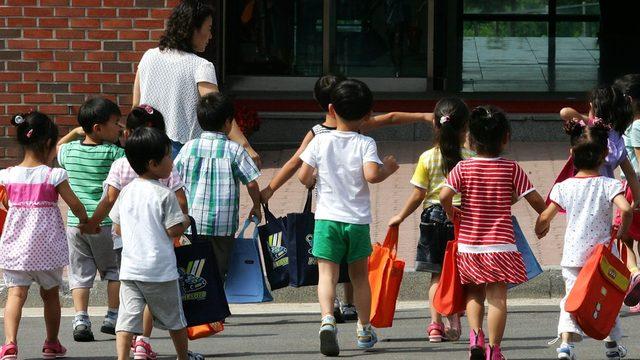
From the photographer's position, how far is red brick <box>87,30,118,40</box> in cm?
1267

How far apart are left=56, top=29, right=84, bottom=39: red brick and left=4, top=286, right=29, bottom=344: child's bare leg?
226 inches

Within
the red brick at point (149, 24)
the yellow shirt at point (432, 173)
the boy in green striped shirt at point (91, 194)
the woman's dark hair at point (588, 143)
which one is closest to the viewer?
the woman's dark hair at point (588, 143)

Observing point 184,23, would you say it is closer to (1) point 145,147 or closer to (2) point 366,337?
(1) point 145,147

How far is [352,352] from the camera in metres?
7.60

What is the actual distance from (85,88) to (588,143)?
6.71 metres

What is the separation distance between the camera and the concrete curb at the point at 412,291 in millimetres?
9391

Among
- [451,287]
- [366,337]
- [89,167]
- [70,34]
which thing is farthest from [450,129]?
[70,34]

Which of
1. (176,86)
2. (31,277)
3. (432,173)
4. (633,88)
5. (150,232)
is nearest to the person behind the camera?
(150,232)

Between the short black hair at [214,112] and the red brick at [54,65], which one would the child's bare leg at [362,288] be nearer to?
the short black hair at [214,112]

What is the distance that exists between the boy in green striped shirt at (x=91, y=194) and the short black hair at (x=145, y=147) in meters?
1.05

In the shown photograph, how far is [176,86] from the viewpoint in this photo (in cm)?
830

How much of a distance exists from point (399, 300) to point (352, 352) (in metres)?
1.92

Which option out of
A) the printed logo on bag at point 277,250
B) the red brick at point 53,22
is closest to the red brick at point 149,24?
the red brick at point 53,22

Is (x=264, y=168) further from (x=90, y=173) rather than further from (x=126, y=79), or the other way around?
(x=90, y=173)
